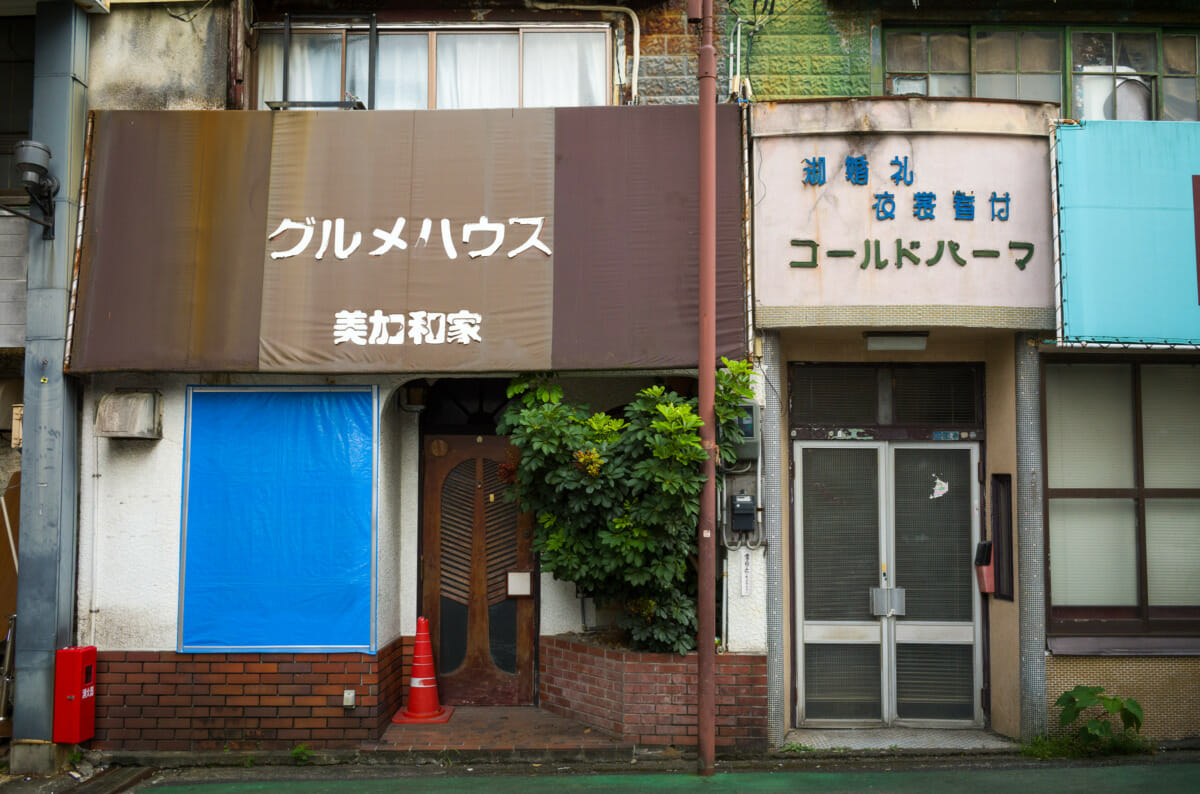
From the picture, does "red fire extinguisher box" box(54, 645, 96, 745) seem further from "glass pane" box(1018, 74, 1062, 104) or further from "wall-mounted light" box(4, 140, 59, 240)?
"glass pane" box(1018, 74, 1062, 104)

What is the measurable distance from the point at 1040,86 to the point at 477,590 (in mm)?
7635

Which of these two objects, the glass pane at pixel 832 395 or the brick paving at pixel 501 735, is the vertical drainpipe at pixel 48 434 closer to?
the brick paving at pixel 501 735

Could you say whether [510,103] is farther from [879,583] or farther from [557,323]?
[879,583]

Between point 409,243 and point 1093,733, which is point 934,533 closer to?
point 1093,733

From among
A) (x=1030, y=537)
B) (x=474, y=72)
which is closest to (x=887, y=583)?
(x=1030, y=537)

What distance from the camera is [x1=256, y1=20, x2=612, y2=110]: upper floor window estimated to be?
8852mm

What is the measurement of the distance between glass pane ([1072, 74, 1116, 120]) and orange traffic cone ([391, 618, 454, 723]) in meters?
8.25

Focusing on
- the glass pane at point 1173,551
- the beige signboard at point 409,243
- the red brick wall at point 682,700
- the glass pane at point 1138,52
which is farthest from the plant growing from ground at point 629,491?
the glass pane at point 1138,52

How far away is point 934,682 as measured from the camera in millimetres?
8438

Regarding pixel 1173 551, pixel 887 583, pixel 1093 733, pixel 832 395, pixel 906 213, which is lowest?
pixel 1093 733

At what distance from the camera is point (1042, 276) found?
7727mm

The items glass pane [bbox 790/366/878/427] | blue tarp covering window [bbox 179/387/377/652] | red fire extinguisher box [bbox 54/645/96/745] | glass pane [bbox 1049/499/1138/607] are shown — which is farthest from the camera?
glass pane [bbox 790/366/878/427]

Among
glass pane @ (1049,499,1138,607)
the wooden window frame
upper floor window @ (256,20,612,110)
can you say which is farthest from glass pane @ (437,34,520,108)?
glass pane @ (1049,499,1138,607)

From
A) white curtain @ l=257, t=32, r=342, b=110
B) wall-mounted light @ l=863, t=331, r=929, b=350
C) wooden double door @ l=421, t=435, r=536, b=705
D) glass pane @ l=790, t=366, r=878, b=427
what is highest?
white curtain @ l=257, t=32, r=342, b=110
